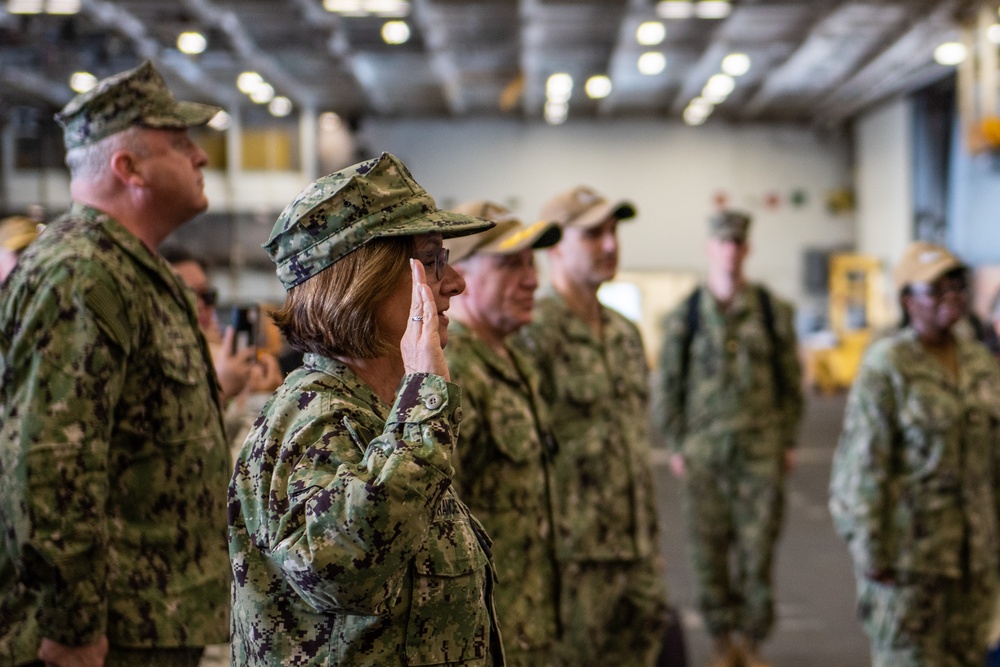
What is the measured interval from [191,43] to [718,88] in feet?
24.9

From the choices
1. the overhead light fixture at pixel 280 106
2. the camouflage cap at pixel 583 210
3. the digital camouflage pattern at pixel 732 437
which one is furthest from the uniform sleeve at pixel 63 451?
the overhead light fixture at pixel 280 106

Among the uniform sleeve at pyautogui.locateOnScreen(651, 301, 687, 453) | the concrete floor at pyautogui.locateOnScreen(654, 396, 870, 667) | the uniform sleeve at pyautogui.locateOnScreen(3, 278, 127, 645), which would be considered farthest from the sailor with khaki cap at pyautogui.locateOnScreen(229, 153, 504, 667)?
the uniform sleeve at pyautogui.locateOnScreen(651, 301, 687, 453)

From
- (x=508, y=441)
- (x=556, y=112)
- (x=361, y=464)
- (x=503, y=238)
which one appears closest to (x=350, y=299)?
(x=361, y=464)

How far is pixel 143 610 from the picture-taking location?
238 centimetres

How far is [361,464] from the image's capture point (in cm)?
150

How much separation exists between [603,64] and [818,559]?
8953 millimetres

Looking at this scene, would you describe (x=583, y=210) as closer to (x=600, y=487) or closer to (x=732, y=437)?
(x=600, y=487)

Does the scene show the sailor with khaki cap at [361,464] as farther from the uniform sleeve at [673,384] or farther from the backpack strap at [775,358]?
the backpack strap at [775,358]

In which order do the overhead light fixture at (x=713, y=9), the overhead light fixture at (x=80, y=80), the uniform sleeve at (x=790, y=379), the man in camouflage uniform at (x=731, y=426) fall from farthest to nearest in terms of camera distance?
1. the overhead light fixture at (x=80, y=80)
2. the overhead light fixture at (x=713, y=9)
3. the uniform sleeve at (x=790, y=379)
4. the man in camouflage uniform at (x=731, y=426)

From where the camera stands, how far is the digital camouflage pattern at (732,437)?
511 centimetres

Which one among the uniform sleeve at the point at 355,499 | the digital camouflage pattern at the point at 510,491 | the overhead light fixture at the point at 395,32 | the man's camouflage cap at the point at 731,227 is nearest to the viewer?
the uniform sleeve at the point at 355,499

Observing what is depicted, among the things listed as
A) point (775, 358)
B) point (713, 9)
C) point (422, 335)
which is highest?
point (713, 9)

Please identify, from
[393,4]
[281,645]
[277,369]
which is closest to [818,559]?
[277,369]

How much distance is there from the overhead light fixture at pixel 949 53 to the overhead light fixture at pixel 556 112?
559 centimetres
